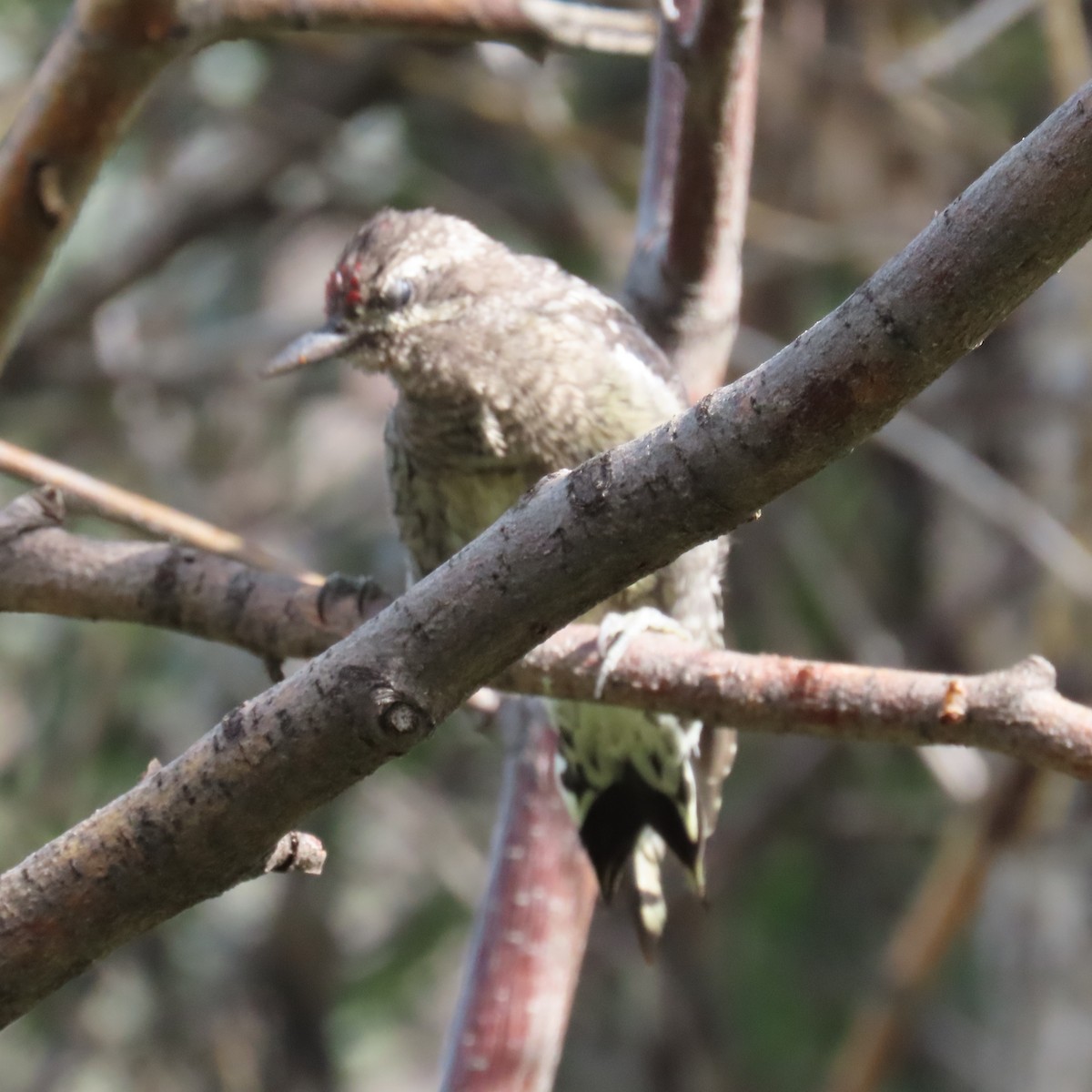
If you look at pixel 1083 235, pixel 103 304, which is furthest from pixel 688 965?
pixel 1083 235

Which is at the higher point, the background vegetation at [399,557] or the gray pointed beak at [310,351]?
the background vegetation at [399,557]

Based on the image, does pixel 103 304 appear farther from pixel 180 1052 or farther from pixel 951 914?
pixel 951 914

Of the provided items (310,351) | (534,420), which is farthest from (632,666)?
(310,351)

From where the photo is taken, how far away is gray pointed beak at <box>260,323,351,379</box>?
2781mm

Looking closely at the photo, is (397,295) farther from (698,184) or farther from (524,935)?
(524,935)

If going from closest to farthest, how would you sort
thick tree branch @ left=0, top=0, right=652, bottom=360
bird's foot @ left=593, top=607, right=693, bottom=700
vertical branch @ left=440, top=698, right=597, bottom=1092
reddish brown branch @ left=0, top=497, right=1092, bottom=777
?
reddish brown branch @ left=0, top=497, right=1092, bottom=777 → bird's foot @ left=593, top=607, right=693, bottom=700 → thick tree branch @ left=0, top=0, right=652, bottom=360 → vertical branch @ left=440, top=698, right=597, bottom=1092

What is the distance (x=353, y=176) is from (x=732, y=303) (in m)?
2.99

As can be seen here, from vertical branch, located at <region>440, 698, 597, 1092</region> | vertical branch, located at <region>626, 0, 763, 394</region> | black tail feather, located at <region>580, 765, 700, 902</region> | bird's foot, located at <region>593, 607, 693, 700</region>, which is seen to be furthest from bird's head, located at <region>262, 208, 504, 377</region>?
black tail feather, located at <region>580, 765, 700, 902</region>

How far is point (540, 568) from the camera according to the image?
4.80ft

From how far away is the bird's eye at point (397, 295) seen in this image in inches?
117

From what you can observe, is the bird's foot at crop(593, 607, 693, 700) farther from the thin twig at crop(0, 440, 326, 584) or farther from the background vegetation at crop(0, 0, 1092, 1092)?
the background vegetation at crop(0, 0, 1092, 1092)

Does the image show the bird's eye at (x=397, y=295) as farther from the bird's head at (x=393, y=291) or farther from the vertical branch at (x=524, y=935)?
the vertical branch at (x=524, y=935)

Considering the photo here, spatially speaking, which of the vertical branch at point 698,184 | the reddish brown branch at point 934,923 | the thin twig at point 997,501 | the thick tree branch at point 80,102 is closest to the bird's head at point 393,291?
the vertical branch at point 698,184

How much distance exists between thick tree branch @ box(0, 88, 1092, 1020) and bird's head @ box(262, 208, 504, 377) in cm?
140
